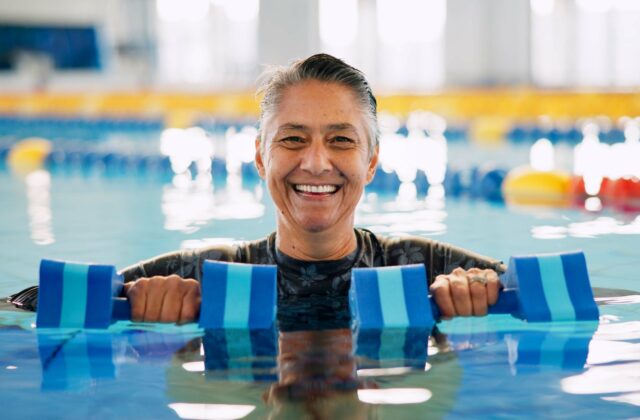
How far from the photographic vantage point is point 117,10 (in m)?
27.5

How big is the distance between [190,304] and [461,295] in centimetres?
88

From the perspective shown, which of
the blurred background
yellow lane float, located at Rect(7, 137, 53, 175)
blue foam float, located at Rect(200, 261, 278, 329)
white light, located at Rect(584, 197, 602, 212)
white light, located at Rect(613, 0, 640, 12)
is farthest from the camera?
white light, located at Rect(613, 0, 640, 12)

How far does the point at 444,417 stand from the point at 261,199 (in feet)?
18.9

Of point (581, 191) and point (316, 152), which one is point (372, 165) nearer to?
point (316, 152)

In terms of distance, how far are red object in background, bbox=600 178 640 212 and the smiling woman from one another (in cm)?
398

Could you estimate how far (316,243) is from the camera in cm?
318

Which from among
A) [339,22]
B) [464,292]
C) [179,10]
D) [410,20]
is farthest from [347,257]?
[179,10]

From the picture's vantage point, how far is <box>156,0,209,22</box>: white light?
26.4 m

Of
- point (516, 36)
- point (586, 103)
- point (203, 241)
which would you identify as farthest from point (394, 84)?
point (203, 241)

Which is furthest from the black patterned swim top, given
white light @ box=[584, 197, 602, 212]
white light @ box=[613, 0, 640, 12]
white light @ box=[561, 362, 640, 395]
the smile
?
white light @ box=[613, 0, 640, 12]

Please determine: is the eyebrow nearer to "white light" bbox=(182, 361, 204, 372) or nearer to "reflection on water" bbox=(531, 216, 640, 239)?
"white light" bbox=(182, 361, 204, 372)

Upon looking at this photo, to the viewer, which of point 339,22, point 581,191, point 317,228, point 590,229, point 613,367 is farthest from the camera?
point 339,22

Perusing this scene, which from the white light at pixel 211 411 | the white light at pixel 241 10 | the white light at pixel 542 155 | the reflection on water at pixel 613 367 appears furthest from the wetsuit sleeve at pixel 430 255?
the white light at pixel 241 10

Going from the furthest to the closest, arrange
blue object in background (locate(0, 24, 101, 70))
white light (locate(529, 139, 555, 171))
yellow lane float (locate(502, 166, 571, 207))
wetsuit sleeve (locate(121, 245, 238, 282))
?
A: blue object in background (locate(0, 24, 101, 70)) → white light (locate(529, 139, 555, 171)) → yellow lane float (locate(502, 166, 571, 207)) → wetsuit sleeve (locate(121, 245, 238, 282))
